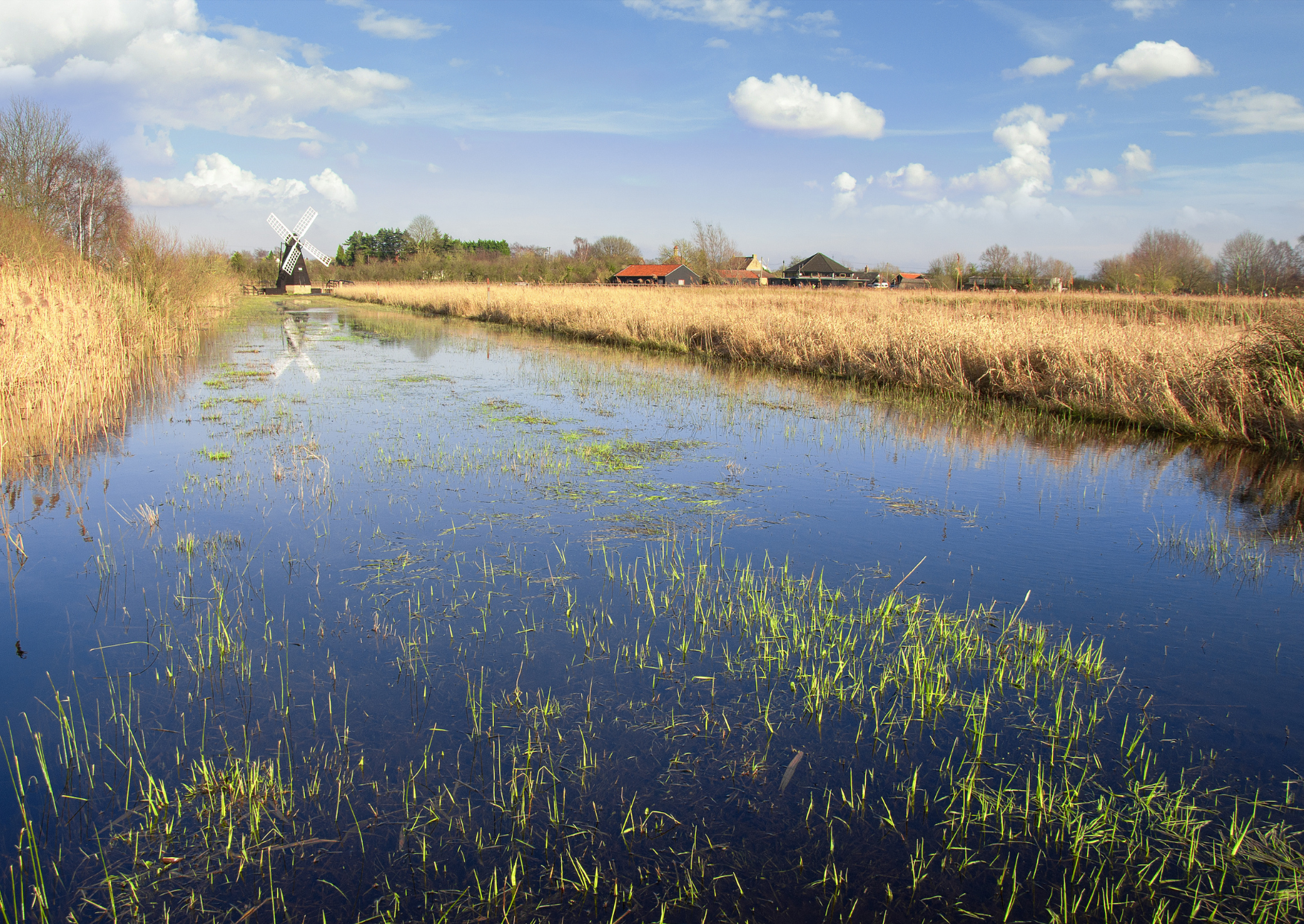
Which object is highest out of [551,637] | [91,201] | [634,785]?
[91,201]

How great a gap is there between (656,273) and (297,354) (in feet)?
190

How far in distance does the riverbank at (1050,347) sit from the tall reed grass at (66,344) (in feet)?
36.7

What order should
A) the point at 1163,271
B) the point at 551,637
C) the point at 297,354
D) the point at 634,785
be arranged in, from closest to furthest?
the point at 634,785
the point at 551,637
the point at 297,354
the point at 1163,271

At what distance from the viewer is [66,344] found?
9766 mm

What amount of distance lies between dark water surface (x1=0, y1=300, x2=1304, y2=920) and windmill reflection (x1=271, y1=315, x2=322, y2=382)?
591 centimetres

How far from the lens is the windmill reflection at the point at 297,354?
15062 mm

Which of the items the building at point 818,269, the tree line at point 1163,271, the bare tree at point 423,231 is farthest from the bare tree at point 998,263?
the bare tree at point 423,231

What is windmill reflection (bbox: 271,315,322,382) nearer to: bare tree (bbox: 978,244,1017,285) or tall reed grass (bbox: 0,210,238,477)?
tall reed grass (bbox: 0,210,238,477)

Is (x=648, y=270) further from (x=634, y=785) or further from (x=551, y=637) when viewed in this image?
(x=634, y=785)

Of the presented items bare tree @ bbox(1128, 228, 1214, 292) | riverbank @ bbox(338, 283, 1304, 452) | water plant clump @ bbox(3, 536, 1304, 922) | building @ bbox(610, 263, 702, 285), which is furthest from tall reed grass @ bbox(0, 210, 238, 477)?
building @ bbox(610, 263, 702, 285)

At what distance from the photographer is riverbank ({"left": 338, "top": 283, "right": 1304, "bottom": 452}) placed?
9.25 metres

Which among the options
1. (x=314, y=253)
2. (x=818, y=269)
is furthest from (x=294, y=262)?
(x=818, y=269)

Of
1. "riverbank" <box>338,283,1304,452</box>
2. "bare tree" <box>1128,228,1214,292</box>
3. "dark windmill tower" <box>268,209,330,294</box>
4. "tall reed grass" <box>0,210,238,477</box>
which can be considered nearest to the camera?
"tall reed grass" <box>0,210,238,477</box>

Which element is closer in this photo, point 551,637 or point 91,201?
point 551,637
